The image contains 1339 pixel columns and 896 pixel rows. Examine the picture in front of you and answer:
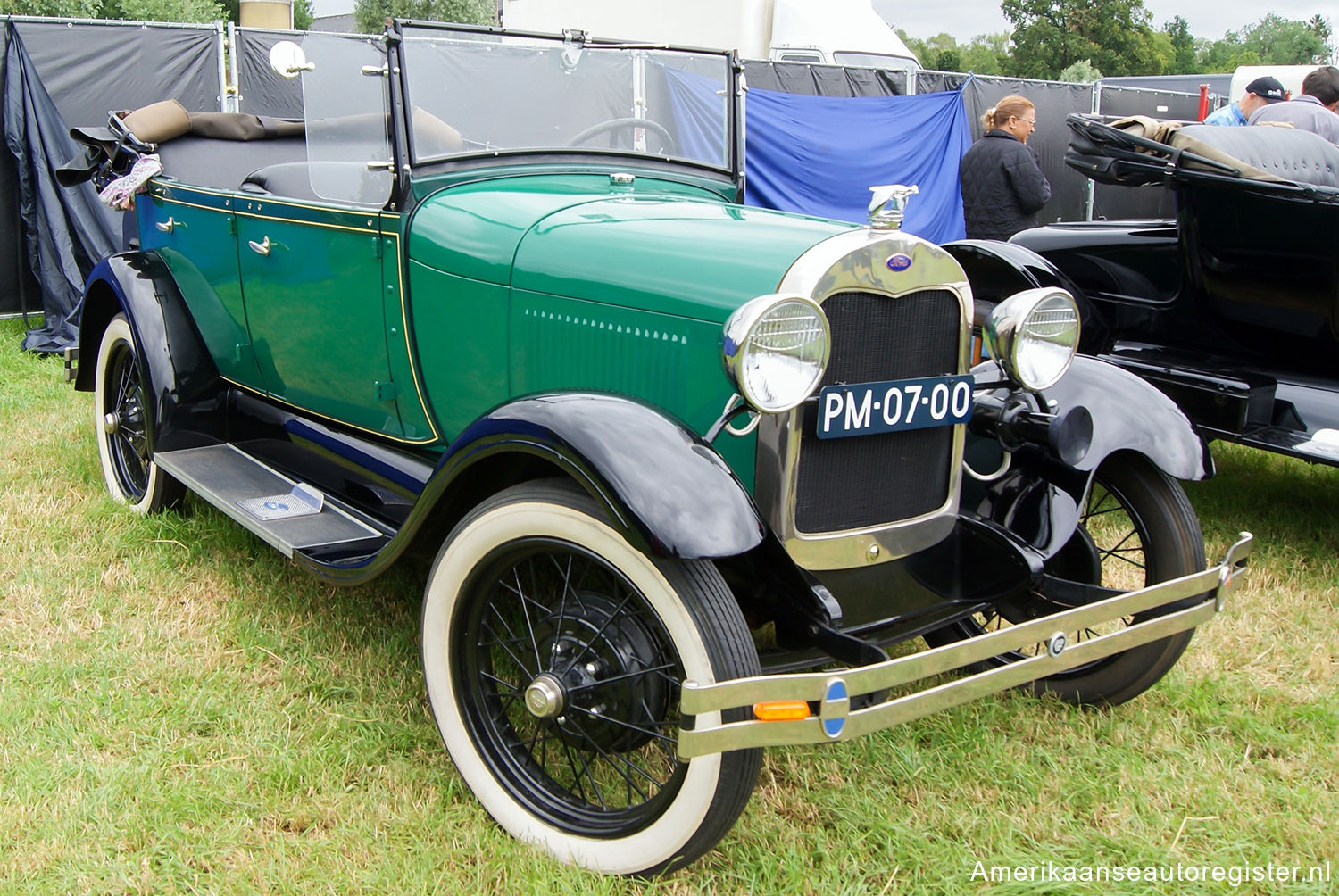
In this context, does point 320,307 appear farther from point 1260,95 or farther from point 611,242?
point 1260,95

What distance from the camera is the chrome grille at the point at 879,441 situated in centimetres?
216

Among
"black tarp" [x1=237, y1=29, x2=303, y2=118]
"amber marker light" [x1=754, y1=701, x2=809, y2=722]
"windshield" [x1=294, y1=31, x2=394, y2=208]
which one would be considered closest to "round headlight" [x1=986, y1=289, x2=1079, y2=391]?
"amber marker light" [x1=754, y1=701, x2=809, y2=722]

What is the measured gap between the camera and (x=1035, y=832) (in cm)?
223

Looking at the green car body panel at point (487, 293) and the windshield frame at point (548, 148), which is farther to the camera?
the windshield frame at point (548, 148)

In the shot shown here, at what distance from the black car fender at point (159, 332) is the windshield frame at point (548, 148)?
1337 millimetres

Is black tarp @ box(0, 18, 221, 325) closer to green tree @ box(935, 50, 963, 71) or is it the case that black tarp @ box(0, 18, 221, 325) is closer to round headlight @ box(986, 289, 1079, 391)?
round headlight @ box(986, 289, 1079, 391)

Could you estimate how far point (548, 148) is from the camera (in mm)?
3035

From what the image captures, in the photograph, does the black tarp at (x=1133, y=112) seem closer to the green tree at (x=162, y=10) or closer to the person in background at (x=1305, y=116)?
the person in background at (x=1305, y=116)

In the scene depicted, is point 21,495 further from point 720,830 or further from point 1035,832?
point 1035,832

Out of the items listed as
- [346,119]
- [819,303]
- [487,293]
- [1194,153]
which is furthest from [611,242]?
[1194,153]

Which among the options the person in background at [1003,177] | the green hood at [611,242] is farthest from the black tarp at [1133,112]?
the green hood at [611,242]

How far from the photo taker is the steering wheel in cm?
308

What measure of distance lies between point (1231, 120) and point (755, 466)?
6284 millimetres

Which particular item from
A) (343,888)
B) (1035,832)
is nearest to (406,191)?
(343,888)
